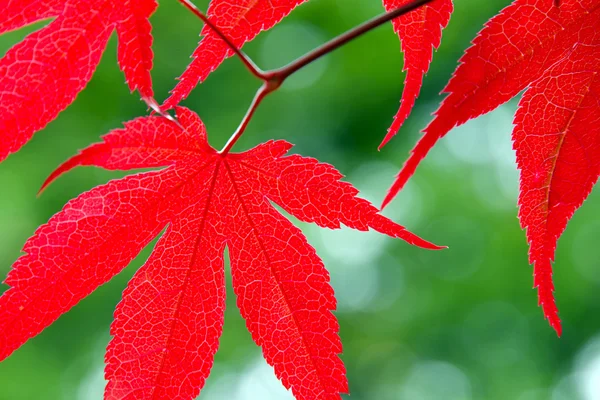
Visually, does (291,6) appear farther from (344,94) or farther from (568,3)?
(344,94)

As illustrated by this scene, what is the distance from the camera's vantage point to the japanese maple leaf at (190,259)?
0.49m

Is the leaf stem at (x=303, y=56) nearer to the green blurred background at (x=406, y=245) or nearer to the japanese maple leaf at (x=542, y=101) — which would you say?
the japanese maple leaf at (x=542, y=101)

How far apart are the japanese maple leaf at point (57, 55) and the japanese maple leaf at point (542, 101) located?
244 mm

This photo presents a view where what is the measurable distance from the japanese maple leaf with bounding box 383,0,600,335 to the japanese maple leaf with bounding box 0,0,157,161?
0.80ft

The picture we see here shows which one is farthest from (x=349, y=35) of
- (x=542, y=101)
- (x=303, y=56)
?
(x=542, y=101)

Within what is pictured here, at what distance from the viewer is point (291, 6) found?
A: 19.9 inches

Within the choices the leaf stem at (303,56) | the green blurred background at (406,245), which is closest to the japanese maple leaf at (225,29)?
the leaf stem at (303,56)

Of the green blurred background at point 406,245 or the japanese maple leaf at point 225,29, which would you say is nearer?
the japanese maple leaf at point 225,29

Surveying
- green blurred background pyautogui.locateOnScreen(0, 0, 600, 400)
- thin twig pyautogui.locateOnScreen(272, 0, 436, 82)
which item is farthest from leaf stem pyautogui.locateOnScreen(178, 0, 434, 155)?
green blurred background pyautogui.locateOnScreen(0, 0, 600, 400)

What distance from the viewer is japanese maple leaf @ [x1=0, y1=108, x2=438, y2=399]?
19.3 inches

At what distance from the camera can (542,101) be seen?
1.73ft

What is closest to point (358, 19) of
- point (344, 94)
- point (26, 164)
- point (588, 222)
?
point (344, 94)

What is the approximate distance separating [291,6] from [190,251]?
26cm

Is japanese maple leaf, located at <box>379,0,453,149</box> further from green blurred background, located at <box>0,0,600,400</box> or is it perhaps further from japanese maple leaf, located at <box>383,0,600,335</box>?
green blurred background, located at <box>0,0,600,400</box>
